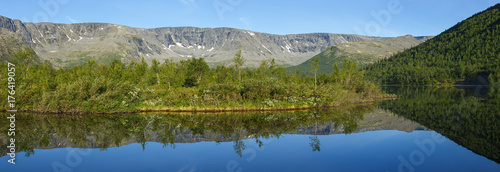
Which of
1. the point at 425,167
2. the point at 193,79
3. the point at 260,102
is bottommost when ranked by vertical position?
the point at 425,167

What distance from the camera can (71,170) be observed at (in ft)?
48.2

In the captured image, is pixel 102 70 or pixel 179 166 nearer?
pixel 179 166

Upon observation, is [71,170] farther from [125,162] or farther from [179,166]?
[179,166]

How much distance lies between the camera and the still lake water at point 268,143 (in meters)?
15.5

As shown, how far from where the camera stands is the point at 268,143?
67.7ft

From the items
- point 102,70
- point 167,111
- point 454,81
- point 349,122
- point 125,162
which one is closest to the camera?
point 125,162

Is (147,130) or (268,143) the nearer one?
(268,143)

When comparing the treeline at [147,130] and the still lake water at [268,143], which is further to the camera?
the treeline at [147,130]

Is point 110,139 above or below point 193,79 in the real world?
below

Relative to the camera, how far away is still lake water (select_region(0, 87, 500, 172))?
15.5 metres

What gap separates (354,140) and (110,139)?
720 inches

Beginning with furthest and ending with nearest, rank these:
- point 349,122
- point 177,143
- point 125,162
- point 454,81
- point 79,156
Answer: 1. point 454,81
2. point 349,122
3. point 177,143
4. point 79,156
5. point 125,162

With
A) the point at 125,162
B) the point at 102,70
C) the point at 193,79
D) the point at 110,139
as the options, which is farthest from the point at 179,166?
the point at 102,70

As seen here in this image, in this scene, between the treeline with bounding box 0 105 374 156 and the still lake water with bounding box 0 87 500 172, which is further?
the treeline with bounding box 0 105 374 156
